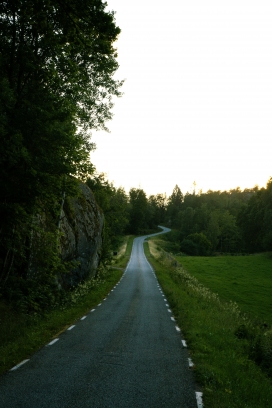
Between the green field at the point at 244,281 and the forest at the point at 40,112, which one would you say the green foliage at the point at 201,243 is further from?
the forest at the point at 40,112

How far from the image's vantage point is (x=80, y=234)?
22.9 m

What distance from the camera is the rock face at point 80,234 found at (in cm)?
2056

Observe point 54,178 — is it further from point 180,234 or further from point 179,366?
point 180,234

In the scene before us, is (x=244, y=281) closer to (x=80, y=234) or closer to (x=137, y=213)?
(x=80, y=234)

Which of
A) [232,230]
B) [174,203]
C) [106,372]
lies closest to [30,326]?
[106,372]

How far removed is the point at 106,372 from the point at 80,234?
15867mm

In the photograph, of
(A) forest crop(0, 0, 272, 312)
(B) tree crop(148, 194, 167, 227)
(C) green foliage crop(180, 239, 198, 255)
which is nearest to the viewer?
(A) forest crop(0, 0, 272, 312)

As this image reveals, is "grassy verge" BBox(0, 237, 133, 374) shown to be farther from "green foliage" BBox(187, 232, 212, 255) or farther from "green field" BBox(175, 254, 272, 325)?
"green foliage" BBox(187, 232, 212, 255)

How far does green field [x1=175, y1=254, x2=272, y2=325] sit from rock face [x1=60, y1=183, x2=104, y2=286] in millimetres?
13118

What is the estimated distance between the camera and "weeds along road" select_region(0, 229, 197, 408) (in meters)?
5.95

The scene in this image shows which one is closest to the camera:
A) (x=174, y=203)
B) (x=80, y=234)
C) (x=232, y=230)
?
(x=80, y=234)

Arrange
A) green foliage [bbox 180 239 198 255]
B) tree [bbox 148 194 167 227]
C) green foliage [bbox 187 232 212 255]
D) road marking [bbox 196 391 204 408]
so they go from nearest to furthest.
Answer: road marking [bbox 196 391 204 408] → green foliage [bbox 180 239 198 255] → green foliage [bbox 187 232 212 255] → tree [bbox 148 194 167 227]

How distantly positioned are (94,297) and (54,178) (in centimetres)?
1115

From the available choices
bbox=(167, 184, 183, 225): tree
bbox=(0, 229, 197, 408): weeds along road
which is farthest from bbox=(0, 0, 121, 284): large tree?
bbox=(167, 184, 183, 225): tree
